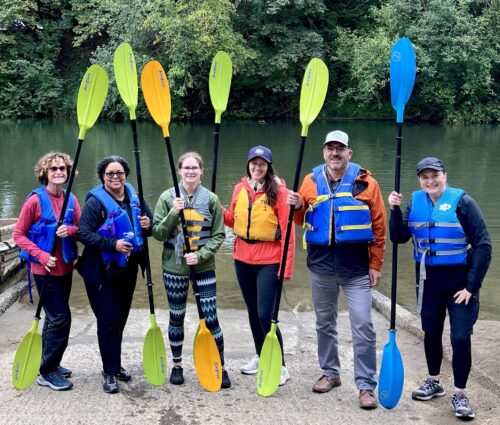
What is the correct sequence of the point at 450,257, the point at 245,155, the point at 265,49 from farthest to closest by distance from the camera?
1. the point at 265,49
2. the point at 245,155
3. the point at 450,257

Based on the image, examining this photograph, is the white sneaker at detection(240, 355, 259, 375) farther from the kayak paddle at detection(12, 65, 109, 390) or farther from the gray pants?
the kayak paddle at detection(12, 65, 109, 390)

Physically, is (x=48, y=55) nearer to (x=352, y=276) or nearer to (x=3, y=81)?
Answer: (x=3, y=81)

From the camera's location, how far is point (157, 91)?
389 cm

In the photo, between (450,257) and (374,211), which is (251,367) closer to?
(374,211)

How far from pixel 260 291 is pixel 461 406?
3.97ft

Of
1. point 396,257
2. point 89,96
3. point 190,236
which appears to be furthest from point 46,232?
point 396,257

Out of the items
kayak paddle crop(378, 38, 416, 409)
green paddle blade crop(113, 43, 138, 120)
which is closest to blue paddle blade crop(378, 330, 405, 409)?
kayak paddle crop(378, 38, 416, 409)

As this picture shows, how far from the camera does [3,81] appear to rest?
92.4 ft

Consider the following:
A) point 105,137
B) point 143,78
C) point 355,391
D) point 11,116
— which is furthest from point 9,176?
point 11,116

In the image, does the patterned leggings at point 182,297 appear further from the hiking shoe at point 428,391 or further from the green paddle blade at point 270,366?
the hiking shoe at point 428,391

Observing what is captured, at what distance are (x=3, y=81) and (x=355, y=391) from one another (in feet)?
91.5

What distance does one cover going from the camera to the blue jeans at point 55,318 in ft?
11.6

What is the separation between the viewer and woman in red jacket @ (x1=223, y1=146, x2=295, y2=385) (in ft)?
11.8

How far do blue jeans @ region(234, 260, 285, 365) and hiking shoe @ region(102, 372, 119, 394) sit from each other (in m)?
0.84
